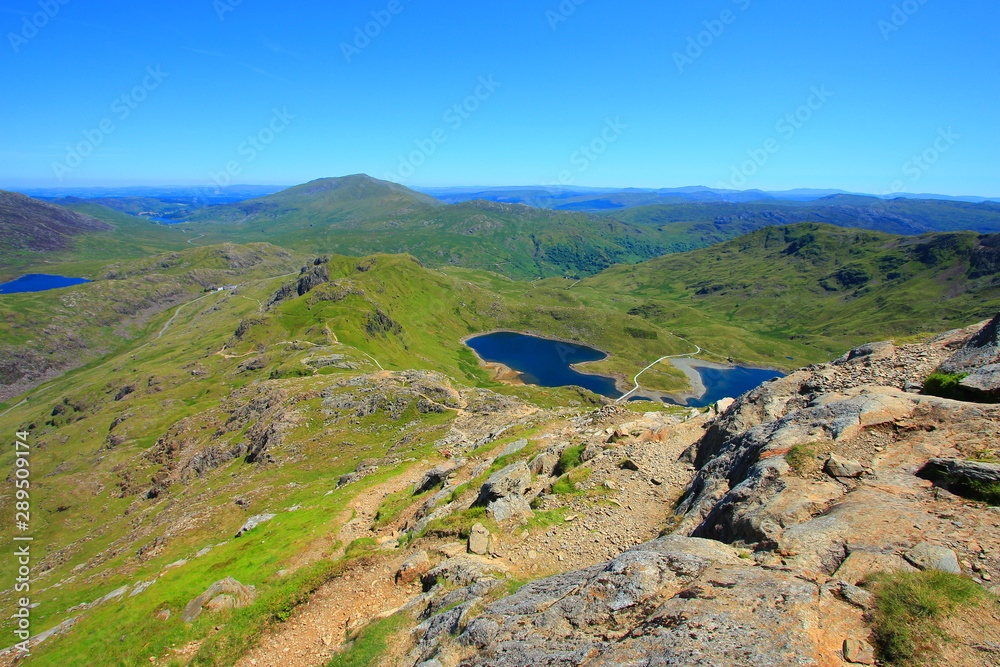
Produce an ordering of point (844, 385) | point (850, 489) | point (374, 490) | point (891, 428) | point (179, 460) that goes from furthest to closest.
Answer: point (179, 460), point (374, 490), point (844, 385), point (891, 428), point (850, 489)

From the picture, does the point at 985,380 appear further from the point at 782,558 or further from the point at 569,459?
the point at 569,459

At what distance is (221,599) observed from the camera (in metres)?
23.4

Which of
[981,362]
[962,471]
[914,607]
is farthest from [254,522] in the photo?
[981,362]

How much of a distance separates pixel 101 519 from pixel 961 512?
338ft

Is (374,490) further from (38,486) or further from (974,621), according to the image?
(38,486)

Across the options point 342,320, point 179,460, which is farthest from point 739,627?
point 342,320

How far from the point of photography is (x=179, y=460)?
3142 inches

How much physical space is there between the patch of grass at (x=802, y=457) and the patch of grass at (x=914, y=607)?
689cm

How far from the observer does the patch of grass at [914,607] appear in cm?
934

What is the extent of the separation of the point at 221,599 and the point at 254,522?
23890mm

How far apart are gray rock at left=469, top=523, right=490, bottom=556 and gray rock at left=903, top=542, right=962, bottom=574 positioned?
54.3ft

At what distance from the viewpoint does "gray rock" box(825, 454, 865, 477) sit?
16.8m

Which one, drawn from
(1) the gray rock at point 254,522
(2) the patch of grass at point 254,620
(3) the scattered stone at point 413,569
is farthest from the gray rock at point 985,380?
(1) the gray rock at point 254,522

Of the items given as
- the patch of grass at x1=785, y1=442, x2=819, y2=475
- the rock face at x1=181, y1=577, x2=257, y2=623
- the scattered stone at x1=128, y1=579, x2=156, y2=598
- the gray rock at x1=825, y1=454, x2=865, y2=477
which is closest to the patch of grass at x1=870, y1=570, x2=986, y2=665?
the gray rock at x1=825, y1=454, x2=865, y2=477
